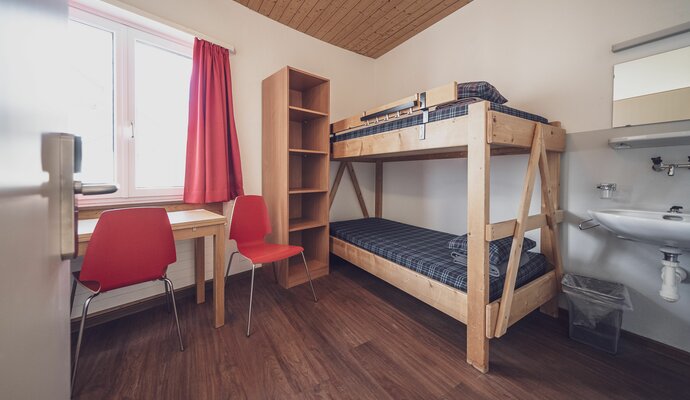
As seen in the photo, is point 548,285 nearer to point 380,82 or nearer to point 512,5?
point 512,5

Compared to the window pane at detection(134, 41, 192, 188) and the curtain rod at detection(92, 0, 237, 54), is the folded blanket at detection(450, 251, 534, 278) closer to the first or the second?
the window pane at detection(134, 41, 192, 188)

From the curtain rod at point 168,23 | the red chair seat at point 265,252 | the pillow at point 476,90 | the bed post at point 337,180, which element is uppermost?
the curtain rod at point 168,23

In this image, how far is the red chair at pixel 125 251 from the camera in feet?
4.43

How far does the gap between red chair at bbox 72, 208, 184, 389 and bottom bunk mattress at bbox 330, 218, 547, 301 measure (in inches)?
60.0

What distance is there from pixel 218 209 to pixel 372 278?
1733 mm

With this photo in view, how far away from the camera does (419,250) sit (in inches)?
79.8

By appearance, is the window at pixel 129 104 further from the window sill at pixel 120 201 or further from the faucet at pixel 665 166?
the faucet at pixel 665 166

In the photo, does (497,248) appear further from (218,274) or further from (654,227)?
(218,274)

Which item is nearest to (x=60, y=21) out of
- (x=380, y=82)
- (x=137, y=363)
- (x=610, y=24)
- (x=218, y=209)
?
(x=137, y=363)

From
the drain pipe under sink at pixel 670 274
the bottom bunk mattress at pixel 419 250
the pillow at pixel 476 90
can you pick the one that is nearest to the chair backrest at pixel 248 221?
the bottom bunk mattress at pixel 419 250

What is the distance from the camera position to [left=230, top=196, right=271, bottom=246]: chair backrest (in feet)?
7.22

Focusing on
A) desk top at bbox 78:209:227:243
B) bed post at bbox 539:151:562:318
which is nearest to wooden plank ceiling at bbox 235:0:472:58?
bed post at bbox 539:151:562:318

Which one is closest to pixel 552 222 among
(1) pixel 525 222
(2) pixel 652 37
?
(1) pixel 525 222

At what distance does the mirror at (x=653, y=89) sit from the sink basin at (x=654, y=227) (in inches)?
24.0
